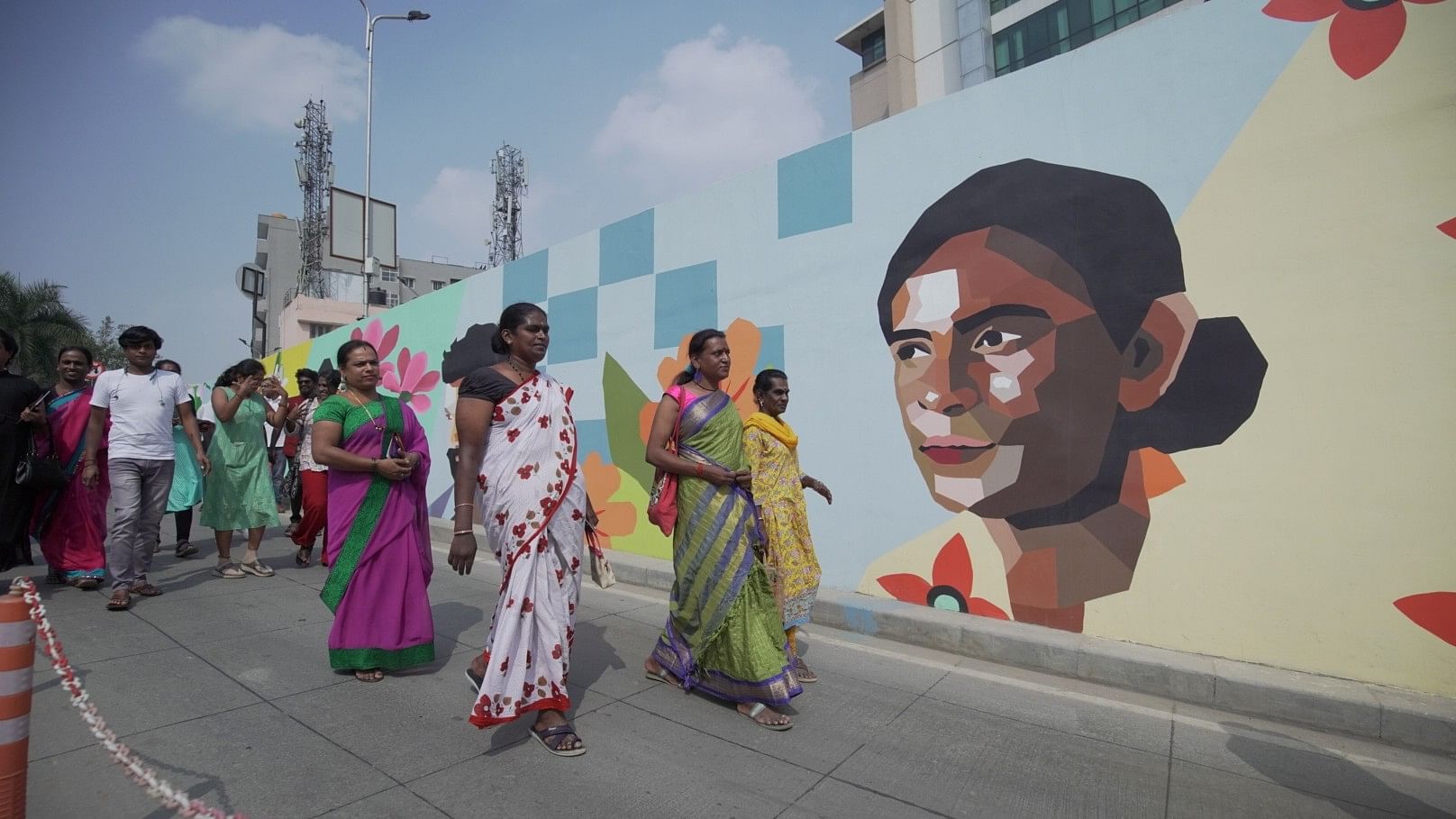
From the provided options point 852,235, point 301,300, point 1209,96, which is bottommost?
point 852,235

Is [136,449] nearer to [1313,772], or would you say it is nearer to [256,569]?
[256,569]

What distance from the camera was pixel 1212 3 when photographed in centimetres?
387

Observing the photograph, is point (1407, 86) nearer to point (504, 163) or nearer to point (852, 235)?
point (852, 235)

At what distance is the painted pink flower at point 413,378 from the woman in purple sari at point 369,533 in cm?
703

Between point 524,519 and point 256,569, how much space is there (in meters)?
4.35

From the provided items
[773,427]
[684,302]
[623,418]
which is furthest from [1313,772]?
[623,418]

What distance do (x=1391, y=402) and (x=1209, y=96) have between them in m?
1.83

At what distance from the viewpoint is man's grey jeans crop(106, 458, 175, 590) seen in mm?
4633

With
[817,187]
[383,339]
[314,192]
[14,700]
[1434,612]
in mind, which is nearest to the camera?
[14,700]

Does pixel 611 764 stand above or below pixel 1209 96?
below

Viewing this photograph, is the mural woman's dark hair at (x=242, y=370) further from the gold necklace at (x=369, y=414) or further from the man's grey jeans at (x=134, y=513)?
the gold necklace at (x=369, y=414)

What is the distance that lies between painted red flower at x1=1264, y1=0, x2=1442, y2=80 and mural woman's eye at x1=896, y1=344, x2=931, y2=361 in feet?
8.24

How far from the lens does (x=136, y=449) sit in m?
4.77

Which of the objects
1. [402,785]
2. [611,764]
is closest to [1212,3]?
[611,764]
